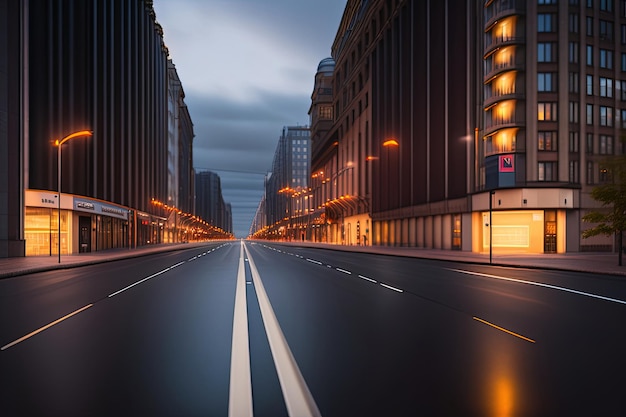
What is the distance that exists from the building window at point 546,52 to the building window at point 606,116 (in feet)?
21.1

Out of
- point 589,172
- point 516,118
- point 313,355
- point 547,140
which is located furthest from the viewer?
point 516,118

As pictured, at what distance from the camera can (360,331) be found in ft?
29.4

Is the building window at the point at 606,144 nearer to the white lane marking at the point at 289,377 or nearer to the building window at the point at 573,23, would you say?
the building window at the point at 573,23

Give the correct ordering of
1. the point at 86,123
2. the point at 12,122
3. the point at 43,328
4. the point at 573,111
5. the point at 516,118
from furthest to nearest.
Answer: the point at 86,123
the point at 516,118
the point at 573,111
the point at 12,122
the point at 43,328

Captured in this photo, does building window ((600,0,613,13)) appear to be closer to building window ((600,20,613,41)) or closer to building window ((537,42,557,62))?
building window ((600,20,613,41))

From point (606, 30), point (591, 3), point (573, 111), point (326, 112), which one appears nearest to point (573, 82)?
point (573, 111)

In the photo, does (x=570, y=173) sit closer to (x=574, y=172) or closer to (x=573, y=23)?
(x=574, y=172)

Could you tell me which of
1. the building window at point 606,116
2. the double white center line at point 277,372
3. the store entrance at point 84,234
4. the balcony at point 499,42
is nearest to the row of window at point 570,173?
the building window at point 606,116

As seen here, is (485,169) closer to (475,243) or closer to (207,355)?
(475,243)

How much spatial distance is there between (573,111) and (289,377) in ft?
151

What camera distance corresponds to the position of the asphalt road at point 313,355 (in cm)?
516

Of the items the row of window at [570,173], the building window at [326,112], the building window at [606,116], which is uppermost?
the building window at [326,112]

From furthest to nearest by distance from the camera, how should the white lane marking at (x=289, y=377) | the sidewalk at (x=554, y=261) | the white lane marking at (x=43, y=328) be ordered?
the sidewalk at (x=554, y=261), the white lane marking at (x=43, y=328), the white lane marking at (x=289, y=377)

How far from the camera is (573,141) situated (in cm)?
4462
